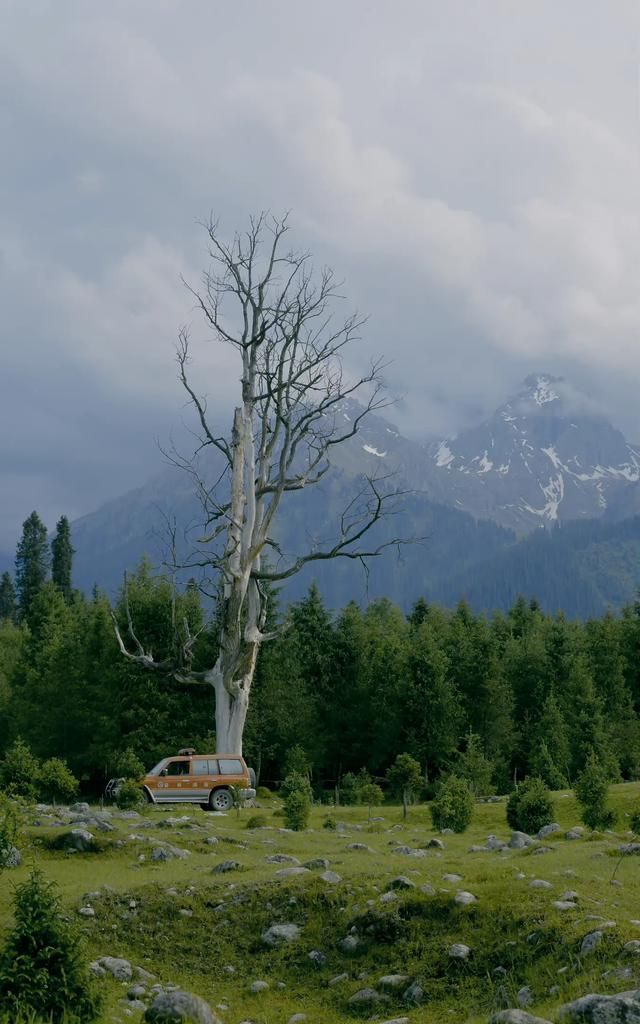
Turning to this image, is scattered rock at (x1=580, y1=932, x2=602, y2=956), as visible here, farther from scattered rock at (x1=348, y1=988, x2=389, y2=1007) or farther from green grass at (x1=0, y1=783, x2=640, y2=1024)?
scattered rock at (x1=348, y1=988, x2=389, y2=1007)

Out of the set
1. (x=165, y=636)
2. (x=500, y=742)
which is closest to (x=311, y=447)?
(x=165, y=636)

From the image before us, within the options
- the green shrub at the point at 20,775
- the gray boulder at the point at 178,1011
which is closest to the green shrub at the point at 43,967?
the gray boulder at the point at 178,1011

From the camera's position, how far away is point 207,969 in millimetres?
13891

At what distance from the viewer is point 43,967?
10461mm

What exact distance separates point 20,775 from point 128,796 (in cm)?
339

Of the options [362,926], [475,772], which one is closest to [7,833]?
[362,926]

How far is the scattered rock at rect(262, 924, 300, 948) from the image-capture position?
46.9 feet

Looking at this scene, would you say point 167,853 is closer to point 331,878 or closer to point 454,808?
point 331,878

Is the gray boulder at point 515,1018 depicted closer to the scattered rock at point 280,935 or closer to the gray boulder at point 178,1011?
the gray boulder at point 178,1011

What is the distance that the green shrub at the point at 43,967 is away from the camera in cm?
1023

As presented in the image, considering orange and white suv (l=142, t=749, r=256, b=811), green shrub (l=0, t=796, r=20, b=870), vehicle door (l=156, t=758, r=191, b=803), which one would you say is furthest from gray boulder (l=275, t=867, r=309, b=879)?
vehicle door (l=156, t=758, r=191, b=803)

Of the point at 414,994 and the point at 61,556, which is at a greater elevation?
the point at 61,556

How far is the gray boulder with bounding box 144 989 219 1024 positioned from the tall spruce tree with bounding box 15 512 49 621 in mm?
113540

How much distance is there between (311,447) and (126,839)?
25.9m
